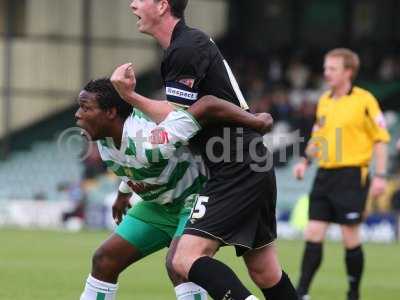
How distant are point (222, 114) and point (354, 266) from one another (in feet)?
13.5

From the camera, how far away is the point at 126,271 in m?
12.4

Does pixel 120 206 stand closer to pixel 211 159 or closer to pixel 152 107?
pixel 211 159

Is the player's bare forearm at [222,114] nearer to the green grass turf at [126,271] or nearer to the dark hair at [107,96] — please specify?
the dark hair at [107,96]

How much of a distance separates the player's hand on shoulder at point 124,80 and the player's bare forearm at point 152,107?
0.05 meters

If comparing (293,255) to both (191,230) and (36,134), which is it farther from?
(36,134)

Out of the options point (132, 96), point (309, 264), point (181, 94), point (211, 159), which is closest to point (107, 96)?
point (132, 96)

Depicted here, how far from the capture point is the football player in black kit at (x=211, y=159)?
6.03 meters

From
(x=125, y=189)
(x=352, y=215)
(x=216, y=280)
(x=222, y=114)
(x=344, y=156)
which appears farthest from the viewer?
(x=344, y=156)

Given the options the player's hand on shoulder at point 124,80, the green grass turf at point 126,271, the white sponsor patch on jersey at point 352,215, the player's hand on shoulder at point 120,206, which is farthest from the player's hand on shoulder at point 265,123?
the white sponsor patch on jersey at point 352,215

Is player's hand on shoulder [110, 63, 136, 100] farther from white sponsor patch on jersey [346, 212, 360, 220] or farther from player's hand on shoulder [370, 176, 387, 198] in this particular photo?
player's hand on shoulder [370, 176, 387, 198]

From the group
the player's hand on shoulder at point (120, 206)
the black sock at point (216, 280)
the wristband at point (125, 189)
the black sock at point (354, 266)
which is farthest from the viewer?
the black sock at point (354, 266)

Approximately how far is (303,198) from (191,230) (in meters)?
16.2

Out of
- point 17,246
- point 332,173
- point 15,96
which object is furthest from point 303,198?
point 332,173

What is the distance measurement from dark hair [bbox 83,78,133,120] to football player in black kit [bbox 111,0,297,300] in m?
0.40
